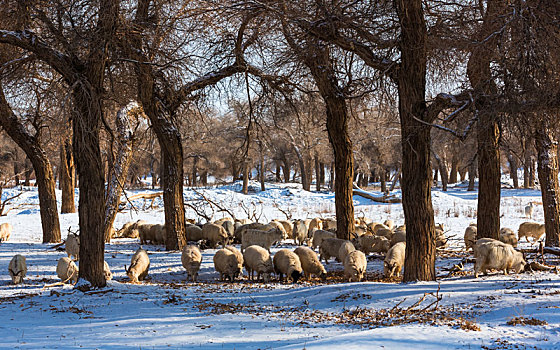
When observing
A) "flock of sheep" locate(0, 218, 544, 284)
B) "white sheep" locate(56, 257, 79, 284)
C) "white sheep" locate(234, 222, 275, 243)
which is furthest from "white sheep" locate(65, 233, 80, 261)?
"white sheep" locate(234, 222, 275, 243)

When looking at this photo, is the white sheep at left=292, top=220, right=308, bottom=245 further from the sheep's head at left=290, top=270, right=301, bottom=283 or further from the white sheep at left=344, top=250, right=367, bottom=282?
the white sheep at left=344, top=250, right=367, bottom=282

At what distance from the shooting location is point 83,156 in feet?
29.7

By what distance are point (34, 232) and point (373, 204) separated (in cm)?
2042

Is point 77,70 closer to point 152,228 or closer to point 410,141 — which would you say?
point 410,141

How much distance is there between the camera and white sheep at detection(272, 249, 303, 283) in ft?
37.0

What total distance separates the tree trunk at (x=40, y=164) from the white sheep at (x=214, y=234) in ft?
16.4

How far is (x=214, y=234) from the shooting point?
16719mm

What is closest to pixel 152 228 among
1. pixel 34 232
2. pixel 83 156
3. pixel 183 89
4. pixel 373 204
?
pixel 183 89

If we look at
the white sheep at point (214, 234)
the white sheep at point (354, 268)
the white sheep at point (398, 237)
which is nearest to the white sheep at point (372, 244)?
the white sheep at point (398, 237)

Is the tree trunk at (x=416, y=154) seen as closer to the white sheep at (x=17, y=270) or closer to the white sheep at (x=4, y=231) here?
the white sheep at (x=17, y=270)

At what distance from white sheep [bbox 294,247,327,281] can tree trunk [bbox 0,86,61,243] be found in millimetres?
9306

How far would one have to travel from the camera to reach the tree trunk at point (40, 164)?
15562mm

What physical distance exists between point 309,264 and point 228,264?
1.85 meters

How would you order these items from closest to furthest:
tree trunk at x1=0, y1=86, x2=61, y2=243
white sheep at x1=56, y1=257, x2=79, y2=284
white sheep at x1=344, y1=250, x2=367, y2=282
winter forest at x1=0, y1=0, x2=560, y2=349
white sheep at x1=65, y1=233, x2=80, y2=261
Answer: winter forest at x1=0, y1=0, x2=560, y2=349 → white sheep at x1=56, y1=257, x2=79, y2=284 → white sheep at x1=344, y1=250, x2=367, y2=282 → white sheep at x1=65, y1=233, x2=80, y2=261 → tree trunk at x1=0, y1=86, x2=61, y2=243
